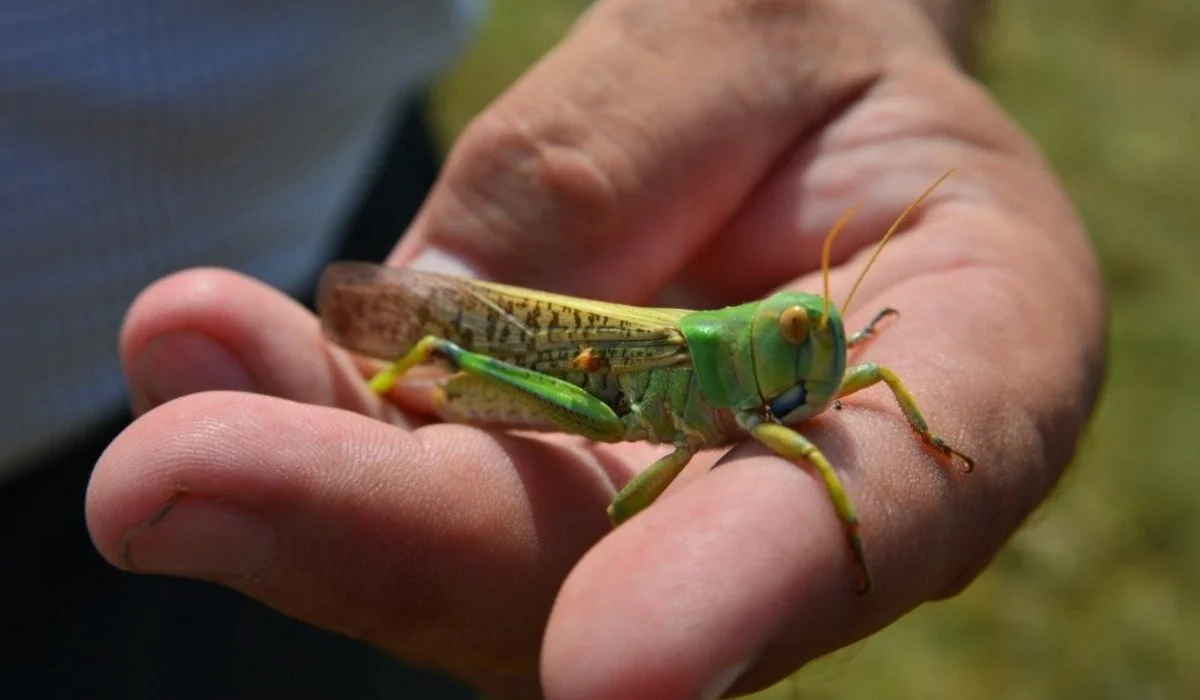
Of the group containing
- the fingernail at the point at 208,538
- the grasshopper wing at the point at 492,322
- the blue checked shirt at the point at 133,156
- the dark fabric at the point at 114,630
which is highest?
the blue checked shirt at the point at 133,156

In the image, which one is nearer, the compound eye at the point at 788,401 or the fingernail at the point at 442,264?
the compound eye at the point at 788,401

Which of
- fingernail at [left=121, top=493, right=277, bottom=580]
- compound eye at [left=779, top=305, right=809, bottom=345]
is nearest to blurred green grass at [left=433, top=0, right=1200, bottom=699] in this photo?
compound eye at [left=779, top=305, right=809, bottom=345]

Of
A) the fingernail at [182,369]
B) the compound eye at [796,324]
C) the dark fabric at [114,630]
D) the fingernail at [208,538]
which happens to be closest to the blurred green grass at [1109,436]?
the compound eye at [796,324]

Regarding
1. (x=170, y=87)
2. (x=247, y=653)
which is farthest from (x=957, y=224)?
(x=247, y=653)

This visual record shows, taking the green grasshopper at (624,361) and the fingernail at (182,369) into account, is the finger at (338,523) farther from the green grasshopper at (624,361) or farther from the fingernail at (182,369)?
the fingernail at (182,369)

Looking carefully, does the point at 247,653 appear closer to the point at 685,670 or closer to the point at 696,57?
the point at 685,670

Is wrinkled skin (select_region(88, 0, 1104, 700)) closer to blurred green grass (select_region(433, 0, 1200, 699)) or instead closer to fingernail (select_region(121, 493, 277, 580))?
fingernail (select_region(121, 493, 277, 580))
